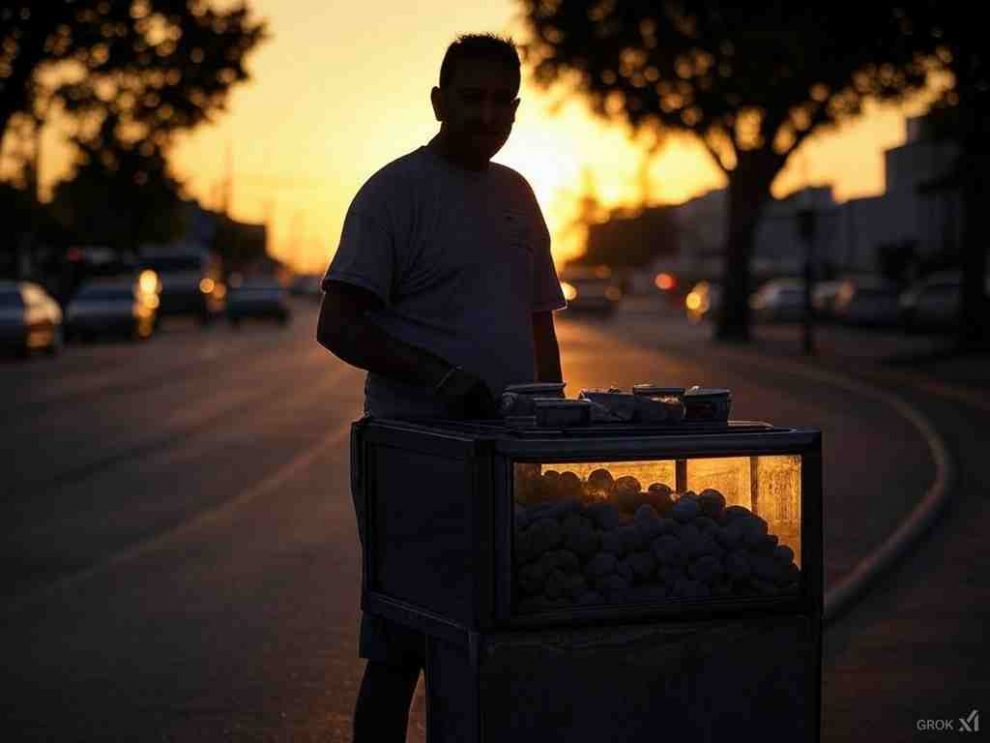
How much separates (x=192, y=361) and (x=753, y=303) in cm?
3506

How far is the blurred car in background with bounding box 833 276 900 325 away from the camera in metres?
61.6

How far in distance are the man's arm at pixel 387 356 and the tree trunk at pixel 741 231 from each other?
47.2m

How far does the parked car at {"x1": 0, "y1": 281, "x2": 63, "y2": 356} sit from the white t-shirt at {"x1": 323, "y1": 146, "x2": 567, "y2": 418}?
39.1m

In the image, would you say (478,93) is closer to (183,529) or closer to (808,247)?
(183,529)

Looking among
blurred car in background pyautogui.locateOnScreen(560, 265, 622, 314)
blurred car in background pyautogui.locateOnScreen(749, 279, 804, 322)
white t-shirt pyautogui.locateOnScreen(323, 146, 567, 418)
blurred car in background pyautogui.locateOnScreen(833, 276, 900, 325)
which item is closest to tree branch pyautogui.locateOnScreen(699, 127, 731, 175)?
blurred car in background pyautogui.locateOnScreen(833, 276, 900, 325)

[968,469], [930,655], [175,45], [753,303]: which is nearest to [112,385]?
[175,45]

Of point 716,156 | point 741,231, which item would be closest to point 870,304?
point 741,231

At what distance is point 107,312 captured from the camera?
179 ft

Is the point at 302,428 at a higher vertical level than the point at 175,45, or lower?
lower

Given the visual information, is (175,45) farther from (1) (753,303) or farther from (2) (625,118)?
(1) (753,303)

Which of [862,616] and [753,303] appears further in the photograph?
[753,303]

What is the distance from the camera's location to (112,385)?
32844mm

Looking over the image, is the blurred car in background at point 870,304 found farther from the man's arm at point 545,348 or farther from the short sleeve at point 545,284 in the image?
the short sleeve at point 545,284

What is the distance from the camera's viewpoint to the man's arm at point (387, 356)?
15.7 feet
